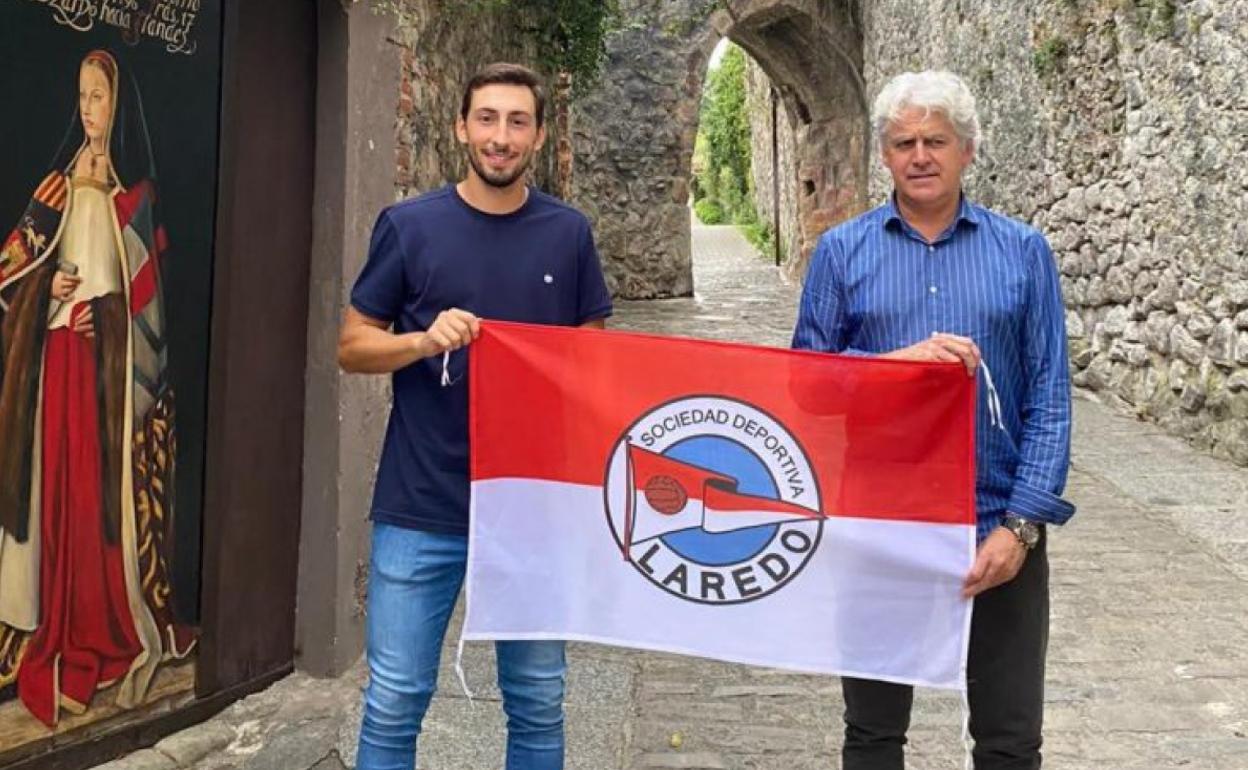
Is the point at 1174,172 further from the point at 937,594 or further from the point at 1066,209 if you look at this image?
the point at 937,594

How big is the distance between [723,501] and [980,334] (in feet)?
1.96

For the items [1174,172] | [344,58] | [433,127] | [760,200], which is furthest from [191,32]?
[760,200]

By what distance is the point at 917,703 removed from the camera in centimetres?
365

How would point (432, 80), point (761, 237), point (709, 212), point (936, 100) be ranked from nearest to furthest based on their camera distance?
point (936, 100)
point (432, 80)
point (761, 237)
point (709, 212)

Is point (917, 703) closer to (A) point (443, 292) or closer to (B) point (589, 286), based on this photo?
(B) point (589, 286)

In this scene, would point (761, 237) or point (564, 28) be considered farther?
point (761, 237)

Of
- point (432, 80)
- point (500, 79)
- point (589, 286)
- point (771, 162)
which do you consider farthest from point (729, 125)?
point (500, 79)

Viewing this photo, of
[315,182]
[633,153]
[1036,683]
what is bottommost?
[1036,683]

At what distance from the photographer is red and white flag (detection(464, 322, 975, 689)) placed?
2.24 meters

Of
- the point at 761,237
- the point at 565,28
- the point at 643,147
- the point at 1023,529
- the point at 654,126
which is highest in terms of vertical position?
the point at 761,237

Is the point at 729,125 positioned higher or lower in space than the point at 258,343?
higher

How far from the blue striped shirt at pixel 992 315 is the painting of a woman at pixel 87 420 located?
77.9 inches

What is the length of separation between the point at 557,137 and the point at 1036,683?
23.2ft

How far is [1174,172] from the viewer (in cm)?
654
